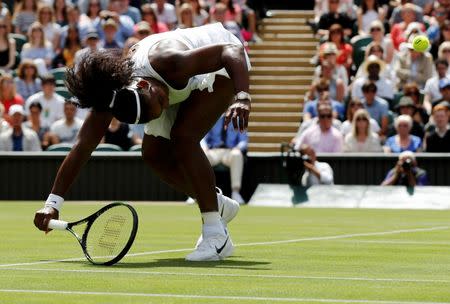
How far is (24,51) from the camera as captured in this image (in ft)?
77.4

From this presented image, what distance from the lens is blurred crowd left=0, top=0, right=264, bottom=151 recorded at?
68.0ft

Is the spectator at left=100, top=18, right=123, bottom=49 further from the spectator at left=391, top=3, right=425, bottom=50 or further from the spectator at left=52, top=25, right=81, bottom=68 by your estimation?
the spectator at left=391, top=3, right=425, bottom=50

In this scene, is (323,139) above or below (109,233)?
below

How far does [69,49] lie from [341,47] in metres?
4.91

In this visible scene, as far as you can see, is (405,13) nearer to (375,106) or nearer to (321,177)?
(375,106)

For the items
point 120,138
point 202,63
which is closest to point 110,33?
point 120,138

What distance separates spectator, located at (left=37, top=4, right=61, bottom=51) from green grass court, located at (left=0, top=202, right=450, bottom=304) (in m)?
10.6

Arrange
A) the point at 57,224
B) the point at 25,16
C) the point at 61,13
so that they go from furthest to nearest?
the point at 61,13 < the point at 25,16 < the point at 57,224

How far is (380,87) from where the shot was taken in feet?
69.1

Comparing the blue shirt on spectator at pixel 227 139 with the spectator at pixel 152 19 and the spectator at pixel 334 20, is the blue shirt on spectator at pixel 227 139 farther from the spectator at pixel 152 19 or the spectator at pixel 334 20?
the spectator at pixel 334 20

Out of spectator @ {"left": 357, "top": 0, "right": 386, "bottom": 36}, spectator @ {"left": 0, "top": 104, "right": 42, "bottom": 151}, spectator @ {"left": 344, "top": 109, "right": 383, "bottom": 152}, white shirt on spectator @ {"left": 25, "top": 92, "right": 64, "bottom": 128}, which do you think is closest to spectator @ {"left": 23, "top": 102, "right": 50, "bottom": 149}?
white shirt on spectator @ {"left": 25, "top": 92, "right": 64, "bottom": 128}

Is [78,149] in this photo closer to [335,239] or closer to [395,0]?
[335,239]

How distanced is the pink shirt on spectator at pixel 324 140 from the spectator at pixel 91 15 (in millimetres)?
6145

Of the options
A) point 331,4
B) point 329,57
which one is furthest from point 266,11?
point 329,57
